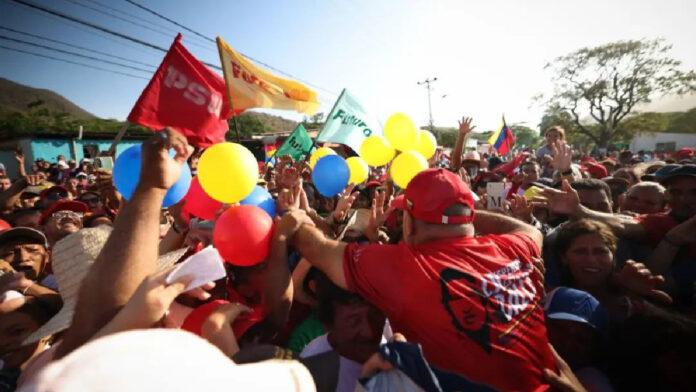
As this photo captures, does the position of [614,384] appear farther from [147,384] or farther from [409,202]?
[147,384]

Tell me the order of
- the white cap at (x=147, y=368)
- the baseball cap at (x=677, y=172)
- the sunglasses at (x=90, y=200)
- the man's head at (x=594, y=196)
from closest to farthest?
the white cap at (x=147, y=368) → the baseball cap at (x=677, y=172) → the man's head at (x=594, y=196) → the sunglasses at (x=90, y=200)

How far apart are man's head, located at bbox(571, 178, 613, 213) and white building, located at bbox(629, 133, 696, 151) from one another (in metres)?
54.3

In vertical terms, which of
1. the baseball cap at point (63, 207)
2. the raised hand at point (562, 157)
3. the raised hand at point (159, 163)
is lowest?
the baseball cap at point (63, 207)

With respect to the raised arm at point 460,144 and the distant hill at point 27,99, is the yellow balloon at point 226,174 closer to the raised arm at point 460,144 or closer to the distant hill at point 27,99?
the raised arm at point 460,144

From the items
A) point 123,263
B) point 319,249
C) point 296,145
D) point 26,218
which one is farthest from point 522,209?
point 26,218

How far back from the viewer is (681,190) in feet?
9.05

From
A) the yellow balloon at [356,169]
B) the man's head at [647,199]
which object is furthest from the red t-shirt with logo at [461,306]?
the yellow balloon at [356,169]

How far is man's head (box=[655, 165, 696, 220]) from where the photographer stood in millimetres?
2713

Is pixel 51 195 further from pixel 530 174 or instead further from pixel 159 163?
pixel 530 174

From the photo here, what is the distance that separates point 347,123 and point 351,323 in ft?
15.7

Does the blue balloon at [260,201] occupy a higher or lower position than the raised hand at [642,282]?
higher

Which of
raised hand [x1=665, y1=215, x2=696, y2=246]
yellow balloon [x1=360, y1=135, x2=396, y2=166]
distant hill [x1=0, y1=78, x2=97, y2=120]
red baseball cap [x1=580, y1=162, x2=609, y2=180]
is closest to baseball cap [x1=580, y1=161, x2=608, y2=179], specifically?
red baseball cap [x1=580, y1=162, x2=609, y2=180]

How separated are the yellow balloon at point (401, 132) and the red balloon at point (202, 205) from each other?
114 inches

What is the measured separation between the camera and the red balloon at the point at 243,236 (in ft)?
5.68
